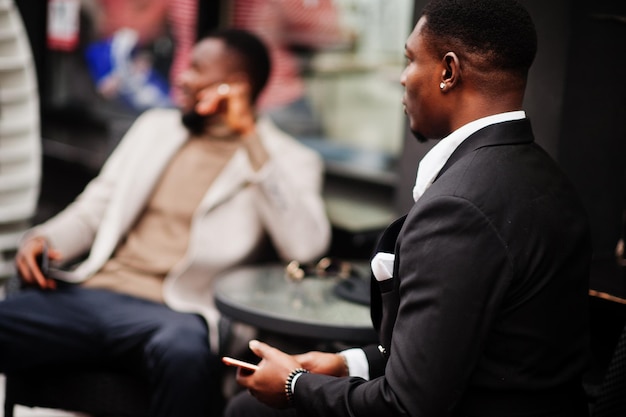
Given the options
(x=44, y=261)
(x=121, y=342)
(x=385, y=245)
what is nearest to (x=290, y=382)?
(x=385, y=245)

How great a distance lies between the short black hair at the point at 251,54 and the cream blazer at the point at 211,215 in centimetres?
24

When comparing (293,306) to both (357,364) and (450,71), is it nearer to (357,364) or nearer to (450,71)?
(357,364)

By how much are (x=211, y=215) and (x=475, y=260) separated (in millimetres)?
1938

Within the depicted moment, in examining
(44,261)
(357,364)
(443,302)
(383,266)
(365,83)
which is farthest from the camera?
(365,83)

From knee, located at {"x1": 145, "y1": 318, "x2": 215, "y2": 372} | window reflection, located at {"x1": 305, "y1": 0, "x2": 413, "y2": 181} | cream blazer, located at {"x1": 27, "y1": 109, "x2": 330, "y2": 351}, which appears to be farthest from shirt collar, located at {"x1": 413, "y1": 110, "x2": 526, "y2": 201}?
window reflection, located at {"x1": 305, "y1": 0, "x2": 413, "y2": 181}

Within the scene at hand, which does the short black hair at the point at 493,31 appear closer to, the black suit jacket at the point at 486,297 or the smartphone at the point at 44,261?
the black suit jacket at the point at 486,297

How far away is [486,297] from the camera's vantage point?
189 centimetres

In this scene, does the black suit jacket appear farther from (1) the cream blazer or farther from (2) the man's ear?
(1) the cream blazer

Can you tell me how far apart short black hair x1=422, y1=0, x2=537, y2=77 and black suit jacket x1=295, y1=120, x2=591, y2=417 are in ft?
0.53

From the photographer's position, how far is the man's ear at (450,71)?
81.4 inches

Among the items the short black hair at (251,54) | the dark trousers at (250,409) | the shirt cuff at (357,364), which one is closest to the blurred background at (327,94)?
the short black hair at (251,54)

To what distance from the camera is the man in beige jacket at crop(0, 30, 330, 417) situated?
3.23 meters

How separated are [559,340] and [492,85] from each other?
61 centimetres

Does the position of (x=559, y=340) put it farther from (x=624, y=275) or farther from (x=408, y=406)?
(x=624, y=275)
